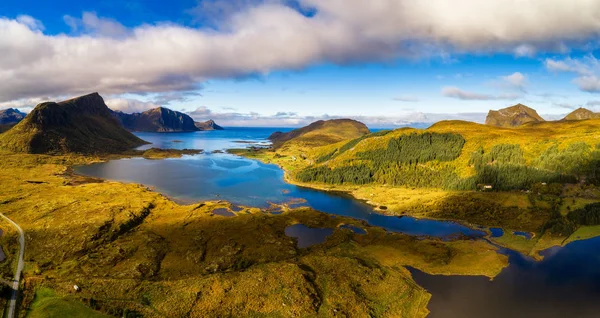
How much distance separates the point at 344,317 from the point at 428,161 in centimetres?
15761

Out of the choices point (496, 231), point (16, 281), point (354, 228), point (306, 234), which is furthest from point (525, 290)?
point (16, 281)

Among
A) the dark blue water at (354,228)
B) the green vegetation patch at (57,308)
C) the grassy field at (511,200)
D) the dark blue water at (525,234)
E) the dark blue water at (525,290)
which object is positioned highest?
the grassy field at (511,200)

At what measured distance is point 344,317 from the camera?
195 feet

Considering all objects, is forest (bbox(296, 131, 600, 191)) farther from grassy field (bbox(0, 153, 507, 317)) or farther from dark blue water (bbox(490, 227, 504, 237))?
grassy field (bbox(0, 153, 507, 317))

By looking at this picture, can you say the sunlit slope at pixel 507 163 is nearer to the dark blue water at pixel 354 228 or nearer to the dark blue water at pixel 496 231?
the dark blue water at pixel 496 231

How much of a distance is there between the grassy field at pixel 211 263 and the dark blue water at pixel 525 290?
12.5 feet

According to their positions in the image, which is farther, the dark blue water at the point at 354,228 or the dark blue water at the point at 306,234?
the dark blue water at the point at 354,228

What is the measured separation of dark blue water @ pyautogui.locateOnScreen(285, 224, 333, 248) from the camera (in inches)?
3844

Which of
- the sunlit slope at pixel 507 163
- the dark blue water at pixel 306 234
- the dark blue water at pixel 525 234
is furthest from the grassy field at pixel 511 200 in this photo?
the dark blue water at pixel 306 234

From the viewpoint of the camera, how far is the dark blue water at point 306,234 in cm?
9762

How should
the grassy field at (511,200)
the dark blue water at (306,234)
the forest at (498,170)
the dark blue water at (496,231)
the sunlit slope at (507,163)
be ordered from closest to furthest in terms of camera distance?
the dark blue water at (306,234)
the dark blue water at (496,231)
the grassy field at (511,200)
the forest at (498,170)
the sunlit slope at (507,163)

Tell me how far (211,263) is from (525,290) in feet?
252

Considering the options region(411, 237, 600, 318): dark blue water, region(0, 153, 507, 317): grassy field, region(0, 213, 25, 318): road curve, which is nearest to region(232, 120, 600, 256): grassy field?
region(411, 237, 600, 318): dark blue water

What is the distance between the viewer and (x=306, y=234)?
10469cm
